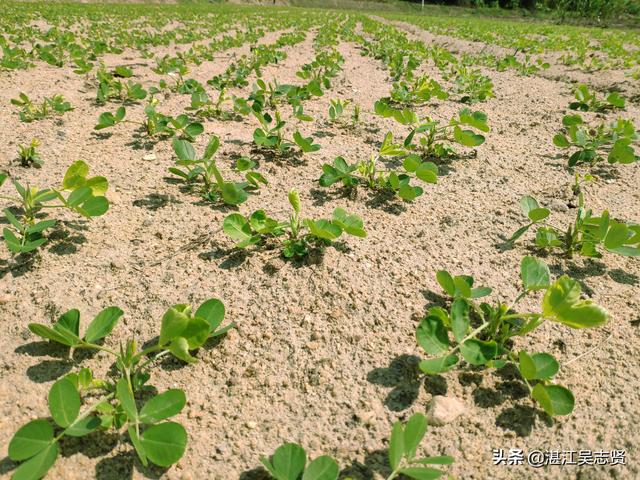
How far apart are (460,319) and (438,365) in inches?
6.8

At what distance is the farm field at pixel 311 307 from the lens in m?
0.98

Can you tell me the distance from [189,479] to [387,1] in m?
62.4

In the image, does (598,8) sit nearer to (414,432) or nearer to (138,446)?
(414,432)

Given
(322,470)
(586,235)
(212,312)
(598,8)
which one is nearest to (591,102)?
(586,235)

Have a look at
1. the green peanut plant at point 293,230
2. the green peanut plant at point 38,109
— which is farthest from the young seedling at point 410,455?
the green peanut plant at point 38,109

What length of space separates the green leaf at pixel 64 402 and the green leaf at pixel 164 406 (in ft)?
0.48

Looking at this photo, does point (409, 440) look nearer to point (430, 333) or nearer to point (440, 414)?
point (440, 414)

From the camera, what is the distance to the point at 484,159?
2.43m

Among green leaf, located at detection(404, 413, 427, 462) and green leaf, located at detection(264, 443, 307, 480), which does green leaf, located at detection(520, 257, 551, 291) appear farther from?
green leaf, located at detection(264, 443, 307, 480)

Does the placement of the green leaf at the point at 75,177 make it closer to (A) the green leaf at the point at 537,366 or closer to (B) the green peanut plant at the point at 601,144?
(A) the green leaf at the point at 537,366

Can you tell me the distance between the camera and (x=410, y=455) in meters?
0.91

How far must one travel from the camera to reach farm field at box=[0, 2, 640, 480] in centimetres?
98

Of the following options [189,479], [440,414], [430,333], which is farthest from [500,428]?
[189,479]

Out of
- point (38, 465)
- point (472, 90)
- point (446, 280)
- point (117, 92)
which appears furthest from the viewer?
point (472, 90)
